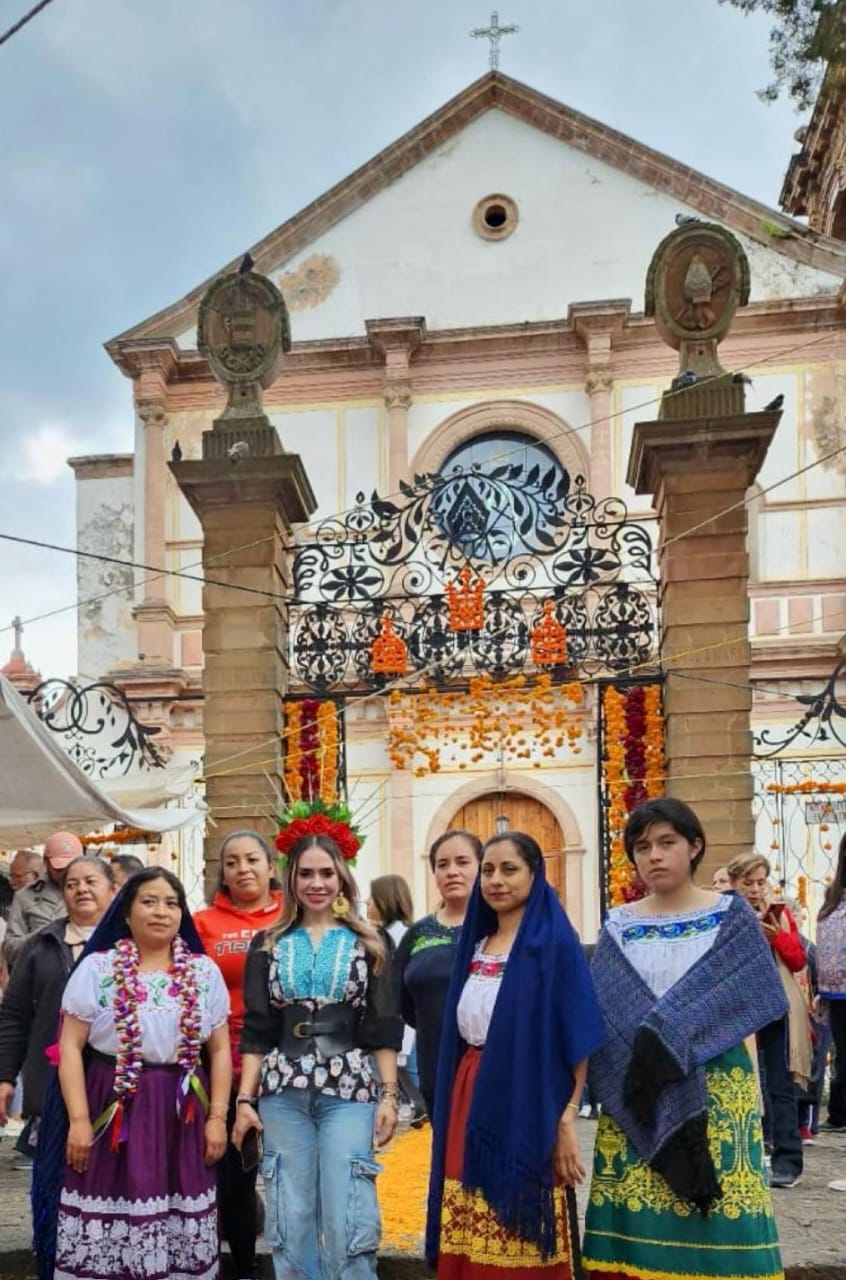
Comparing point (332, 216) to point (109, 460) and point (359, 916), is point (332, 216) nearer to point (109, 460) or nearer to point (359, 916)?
point (109, 460)

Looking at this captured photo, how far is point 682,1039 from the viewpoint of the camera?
443 cm

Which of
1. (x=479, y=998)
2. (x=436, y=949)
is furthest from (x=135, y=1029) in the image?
(x=436, y=949)

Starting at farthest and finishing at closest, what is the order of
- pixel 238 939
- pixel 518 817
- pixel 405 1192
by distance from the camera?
pixel 518 817
pixel 405 1192
pixel 238 939

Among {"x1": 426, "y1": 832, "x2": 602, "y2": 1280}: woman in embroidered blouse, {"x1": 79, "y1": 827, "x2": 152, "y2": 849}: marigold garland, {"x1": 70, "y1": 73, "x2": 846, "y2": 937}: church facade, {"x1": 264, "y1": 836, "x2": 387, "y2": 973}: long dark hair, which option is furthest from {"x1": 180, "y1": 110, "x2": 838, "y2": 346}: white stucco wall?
{"x1": 426, "y1": 832, "x2": 602, "y2": 1280}: woman in embroidered blouse

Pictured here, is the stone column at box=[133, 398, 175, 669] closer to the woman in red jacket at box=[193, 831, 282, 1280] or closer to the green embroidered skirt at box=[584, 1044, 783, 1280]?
the woman in red jacket at box=[193, 831, 282, 1280]

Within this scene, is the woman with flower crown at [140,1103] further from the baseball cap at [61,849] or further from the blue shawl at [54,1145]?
the baseball cap at [61,849]

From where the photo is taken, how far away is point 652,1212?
4.40 m

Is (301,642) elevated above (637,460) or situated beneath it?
situated beneath

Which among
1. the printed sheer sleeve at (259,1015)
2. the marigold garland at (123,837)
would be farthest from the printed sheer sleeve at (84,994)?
the marigold garland at (123,837)

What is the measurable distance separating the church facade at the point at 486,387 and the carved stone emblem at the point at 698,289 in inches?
314

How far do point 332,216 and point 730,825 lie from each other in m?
14.9

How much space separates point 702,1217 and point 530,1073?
631 millimetres

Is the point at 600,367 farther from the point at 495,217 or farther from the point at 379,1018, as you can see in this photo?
the point at 379,1018

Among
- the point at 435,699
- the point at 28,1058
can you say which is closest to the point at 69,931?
the point at 28,1058
